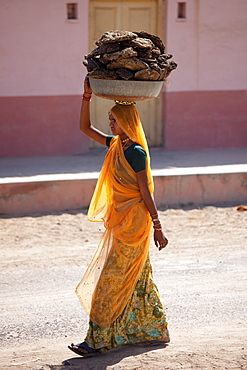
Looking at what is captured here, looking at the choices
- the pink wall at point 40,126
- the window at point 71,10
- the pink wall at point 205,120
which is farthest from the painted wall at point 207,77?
the pink wall at point 40,126

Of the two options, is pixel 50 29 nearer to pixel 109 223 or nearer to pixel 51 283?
pixel 51 283

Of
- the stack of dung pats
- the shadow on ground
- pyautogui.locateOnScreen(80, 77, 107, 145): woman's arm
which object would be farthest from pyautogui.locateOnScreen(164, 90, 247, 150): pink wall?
the shadow on ground

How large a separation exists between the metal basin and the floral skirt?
118 cm

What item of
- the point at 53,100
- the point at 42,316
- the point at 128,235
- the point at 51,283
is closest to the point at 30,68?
the point at 53,100

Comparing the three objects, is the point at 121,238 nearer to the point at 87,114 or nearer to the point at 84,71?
the point at 87,114

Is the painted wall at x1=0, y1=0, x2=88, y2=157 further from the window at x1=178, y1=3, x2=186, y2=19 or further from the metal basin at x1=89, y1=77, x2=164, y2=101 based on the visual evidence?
the metal basin at x1=89, y1=77, x2=164, y2=101

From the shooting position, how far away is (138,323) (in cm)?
438

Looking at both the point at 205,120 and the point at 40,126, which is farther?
the point at 205,120

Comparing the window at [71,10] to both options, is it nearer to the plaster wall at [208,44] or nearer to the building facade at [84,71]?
the building facade at [84,71]

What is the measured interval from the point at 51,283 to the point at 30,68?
5246mm

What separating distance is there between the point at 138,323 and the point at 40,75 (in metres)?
6.76

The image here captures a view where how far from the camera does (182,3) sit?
10.9 meters

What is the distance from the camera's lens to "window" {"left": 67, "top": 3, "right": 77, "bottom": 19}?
34.1 feet

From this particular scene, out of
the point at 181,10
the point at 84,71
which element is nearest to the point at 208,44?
the point at 181,10
